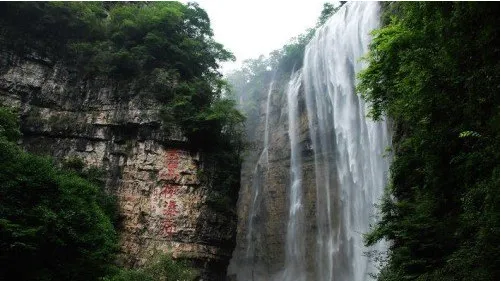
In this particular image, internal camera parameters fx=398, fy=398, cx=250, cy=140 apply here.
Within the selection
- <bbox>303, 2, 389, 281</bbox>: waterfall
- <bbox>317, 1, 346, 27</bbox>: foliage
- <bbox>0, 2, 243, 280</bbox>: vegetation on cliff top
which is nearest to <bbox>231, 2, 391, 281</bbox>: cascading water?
<bbox>303, 2, 389, 281</bbox>: waterfall

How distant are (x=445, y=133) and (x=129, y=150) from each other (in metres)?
13.6

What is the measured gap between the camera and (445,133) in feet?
21.3

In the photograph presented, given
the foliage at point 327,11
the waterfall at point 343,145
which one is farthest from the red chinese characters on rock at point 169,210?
the foliage at point 327,11

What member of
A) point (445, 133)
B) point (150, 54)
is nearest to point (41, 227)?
point (445, 133)

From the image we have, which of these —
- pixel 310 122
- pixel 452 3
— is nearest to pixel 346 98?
pixel 310 122

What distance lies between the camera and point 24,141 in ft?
54.1

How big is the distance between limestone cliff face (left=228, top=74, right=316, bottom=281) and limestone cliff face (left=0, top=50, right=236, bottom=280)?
8.14 meters

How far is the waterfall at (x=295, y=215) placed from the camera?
79.9 ft

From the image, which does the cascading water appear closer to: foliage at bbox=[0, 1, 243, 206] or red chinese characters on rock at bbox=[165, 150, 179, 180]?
foliage at bbox=[0, 1, 243, 206]

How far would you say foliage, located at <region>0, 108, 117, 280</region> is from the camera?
9.90 meters

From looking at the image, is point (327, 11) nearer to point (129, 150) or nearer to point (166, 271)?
point (129, 150)

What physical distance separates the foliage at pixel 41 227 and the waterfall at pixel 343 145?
13.6 m

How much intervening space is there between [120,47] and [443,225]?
16.1 meters

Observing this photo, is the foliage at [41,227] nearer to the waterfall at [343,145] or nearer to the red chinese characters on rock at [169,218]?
the red chinese characters on rock at [169,218]
